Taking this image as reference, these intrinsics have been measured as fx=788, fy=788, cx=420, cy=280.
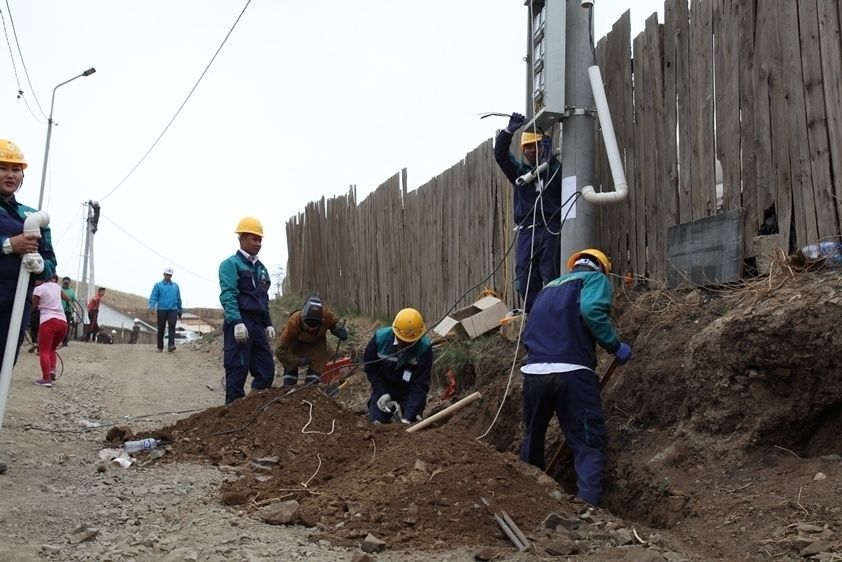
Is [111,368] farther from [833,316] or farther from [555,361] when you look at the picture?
[833,316]

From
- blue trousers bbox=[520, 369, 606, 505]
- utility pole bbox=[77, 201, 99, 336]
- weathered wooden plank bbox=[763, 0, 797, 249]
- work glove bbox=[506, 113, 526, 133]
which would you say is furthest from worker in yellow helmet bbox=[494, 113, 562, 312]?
utility pole bbox=[77, 201, 99, 336]

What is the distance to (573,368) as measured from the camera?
5.03 m

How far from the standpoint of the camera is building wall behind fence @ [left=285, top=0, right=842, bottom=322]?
15.1 feet

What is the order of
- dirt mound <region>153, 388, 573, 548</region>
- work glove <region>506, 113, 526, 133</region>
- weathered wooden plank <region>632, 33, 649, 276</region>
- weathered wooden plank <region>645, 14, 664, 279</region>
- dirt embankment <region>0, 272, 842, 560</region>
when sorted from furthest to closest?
work glove <region>506, 113, 526, 133</region> → weathered wooden plank <region>632, 33, 649, 276</region> → weathered wooden plank <region>645, 14, 664, 279</region> → dirt mound <region>153, 388, 573, 548</region> → dirt embankment <region>0, 272, 842, 560</region>

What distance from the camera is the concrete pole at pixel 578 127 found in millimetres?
6090

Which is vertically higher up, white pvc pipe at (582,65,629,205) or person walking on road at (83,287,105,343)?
white pvc pipe at (582,65,629,205)

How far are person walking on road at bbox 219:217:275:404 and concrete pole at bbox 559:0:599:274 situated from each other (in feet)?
9.35

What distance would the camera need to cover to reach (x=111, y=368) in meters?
12.6

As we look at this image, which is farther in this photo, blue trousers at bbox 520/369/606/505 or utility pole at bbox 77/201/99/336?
utility pole at bbox 77/201/99/336

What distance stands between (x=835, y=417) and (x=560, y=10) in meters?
3.52

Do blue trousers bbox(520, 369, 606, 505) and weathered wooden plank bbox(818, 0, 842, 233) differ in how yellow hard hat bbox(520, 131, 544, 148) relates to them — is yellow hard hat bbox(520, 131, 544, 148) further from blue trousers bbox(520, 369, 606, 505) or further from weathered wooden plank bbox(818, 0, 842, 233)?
weathered wooden plank bbox(818, 0, 842, 233)

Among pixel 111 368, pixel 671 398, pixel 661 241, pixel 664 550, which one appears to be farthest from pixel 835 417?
pixel 111 368

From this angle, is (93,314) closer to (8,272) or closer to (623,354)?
(8,272)

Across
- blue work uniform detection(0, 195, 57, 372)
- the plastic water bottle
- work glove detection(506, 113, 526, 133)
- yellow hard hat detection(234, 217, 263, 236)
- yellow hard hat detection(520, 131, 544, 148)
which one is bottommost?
the plastic water bottle
